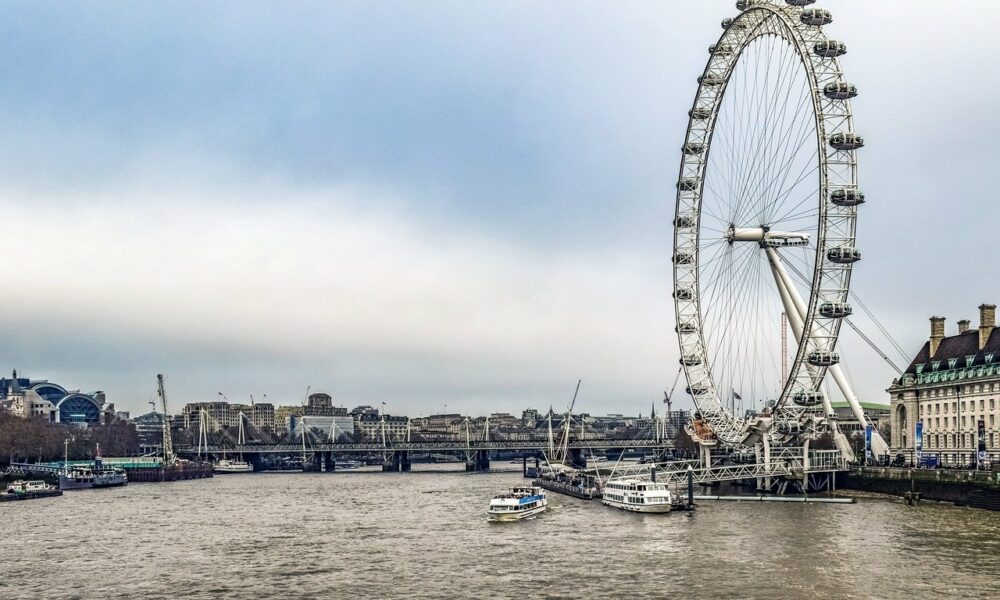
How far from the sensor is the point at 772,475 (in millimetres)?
92375

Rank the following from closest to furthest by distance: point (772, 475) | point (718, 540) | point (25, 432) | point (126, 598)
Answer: point (126, 598)
point (718, 540)
point (772, 475)
point (25, 432)

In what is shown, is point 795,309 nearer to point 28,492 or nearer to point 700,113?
point 700,113

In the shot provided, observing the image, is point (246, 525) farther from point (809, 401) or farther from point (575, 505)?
point (809, 401)

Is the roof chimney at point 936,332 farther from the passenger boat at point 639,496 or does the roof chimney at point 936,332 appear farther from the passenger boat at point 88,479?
the passenger boat at point 88,479

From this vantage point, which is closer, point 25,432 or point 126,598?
point 126,598

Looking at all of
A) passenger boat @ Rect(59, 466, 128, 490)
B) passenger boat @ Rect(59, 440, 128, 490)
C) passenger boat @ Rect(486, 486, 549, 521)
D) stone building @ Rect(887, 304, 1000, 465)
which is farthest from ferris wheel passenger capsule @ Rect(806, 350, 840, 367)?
passenger boat @ Rect(59, 466, 128, 490)

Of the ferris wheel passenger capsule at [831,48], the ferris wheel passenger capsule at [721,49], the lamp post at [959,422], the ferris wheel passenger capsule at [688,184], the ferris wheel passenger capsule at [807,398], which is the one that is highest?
the ferris wheel passenger capsule at [721,49]

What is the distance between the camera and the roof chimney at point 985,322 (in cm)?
9888

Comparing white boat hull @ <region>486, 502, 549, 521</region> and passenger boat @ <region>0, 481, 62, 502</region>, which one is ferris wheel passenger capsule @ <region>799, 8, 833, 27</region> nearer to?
white boat hull @ <region>486, 502, 549, 521</region>

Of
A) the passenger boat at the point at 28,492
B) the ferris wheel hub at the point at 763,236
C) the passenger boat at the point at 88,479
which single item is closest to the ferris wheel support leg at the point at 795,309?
the ferris wheel hub at the point at 763,236

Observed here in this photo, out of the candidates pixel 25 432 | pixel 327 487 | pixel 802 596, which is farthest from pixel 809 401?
pixel 25 432

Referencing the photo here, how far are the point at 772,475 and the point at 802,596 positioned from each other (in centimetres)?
4872

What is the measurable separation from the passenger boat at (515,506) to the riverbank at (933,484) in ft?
89.9

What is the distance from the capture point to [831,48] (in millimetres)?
79562
